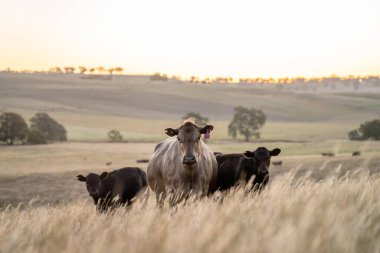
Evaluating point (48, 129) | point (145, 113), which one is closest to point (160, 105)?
point (145, 113)

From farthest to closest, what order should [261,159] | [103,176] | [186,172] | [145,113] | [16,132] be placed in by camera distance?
[145,113], [16,132], [103,176], [261,159], [186,172]

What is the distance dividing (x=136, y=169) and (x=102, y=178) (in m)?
1.49

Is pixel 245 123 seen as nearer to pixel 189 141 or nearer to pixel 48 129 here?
pixel 48 129

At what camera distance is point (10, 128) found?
7481 cm

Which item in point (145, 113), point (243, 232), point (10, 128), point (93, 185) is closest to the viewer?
point (243, 232)

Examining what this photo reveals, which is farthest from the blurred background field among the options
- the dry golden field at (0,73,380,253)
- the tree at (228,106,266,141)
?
the tree at (228,106,266,141)

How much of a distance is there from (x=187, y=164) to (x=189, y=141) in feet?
1.56

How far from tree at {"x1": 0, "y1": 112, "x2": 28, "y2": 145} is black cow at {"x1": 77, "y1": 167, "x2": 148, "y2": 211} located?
61716 mm

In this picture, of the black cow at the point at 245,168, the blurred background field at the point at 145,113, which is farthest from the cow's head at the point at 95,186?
the blurred background field at the point at 145,113

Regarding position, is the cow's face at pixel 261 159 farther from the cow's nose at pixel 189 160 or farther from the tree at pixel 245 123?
the tree at pixel 245 123

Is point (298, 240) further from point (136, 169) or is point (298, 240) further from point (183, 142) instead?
point (136, 169)

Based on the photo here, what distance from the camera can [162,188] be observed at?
12.7m

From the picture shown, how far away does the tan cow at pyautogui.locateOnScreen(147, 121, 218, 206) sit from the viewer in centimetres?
1098

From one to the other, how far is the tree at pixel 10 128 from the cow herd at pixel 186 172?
61.8 meters
